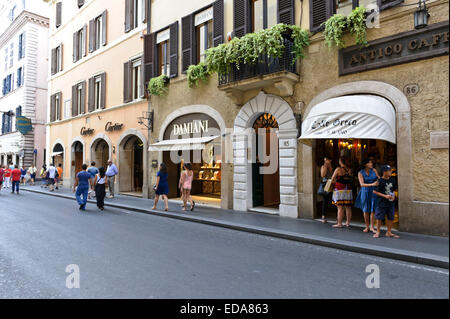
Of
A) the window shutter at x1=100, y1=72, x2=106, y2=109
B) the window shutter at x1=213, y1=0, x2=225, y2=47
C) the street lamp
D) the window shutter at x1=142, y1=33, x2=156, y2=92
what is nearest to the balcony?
the window shutter at x1=213, y1=0, x2=225, y2=47

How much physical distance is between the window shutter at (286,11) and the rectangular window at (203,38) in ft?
11.2

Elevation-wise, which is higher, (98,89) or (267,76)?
A: (98,89)

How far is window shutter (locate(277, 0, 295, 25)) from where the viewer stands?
9.73 meters

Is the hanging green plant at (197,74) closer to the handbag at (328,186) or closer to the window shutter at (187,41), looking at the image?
the window shutter at (187,41)

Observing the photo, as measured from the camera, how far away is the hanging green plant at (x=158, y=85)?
1398cm

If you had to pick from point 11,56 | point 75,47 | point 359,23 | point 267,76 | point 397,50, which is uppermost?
point 11,56

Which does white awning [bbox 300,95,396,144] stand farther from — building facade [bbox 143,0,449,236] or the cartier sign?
the cartier sign

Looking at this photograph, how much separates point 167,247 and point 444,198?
20.1 feet

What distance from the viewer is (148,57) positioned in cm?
1506

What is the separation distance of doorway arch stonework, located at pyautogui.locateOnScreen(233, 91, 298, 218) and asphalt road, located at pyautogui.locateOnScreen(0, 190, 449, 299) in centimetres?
256

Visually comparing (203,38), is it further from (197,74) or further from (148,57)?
(148,57)

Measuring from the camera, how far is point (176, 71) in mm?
13672

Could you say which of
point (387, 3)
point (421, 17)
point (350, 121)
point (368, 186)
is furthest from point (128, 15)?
point (368, 186)

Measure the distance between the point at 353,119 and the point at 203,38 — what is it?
7.69 metres
